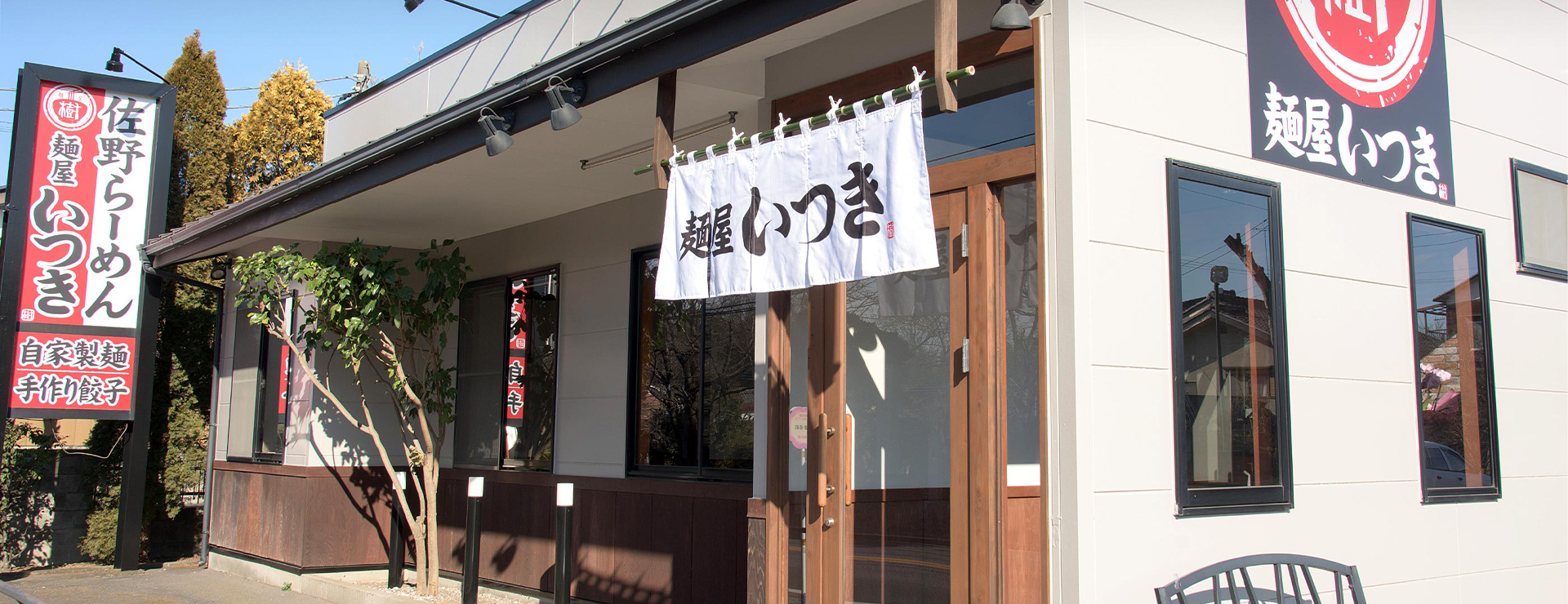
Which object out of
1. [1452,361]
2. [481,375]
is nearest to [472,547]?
[481,375]

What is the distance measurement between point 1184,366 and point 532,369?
19.7ft

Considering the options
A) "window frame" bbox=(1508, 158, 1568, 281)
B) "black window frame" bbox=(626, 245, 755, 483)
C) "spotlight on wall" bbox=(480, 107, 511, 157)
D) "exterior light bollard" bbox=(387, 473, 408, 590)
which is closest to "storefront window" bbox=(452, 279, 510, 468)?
"exterior light bollard" bbox=(387, 473, 408, 590)

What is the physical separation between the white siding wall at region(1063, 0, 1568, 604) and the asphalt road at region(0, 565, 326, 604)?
23.3 feet

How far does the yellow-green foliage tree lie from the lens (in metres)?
19.1

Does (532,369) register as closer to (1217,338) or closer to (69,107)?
(69,107)

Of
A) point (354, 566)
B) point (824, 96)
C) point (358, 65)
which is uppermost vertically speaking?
point (358, 65)

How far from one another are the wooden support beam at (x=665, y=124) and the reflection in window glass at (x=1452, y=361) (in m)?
3.49

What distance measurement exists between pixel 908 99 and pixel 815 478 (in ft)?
6.07

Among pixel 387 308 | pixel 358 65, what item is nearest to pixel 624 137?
pixel 387 308

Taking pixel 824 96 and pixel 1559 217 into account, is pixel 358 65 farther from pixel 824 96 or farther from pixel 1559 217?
pixel 1559 217

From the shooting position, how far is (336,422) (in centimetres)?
939

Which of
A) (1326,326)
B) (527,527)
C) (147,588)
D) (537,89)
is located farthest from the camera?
(147,588)

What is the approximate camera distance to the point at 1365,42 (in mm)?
4902

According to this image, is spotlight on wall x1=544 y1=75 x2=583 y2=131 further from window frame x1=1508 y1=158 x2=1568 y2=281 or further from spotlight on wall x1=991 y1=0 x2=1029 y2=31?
window frame x1=1508 y1=158 x2=1568 y2=281
